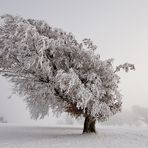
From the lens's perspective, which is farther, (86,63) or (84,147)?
(86,63)

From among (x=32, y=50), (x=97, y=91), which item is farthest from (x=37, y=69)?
(x=97, y=91)

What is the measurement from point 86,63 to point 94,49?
133 cm

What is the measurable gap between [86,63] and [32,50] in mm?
3982

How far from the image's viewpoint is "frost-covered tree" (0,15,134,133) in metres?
18.2

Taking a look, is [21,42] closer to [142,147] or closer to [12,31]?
[12,31]

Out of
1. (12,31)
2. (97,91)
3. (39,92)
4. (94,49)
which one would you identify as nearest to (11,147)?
(39,92)

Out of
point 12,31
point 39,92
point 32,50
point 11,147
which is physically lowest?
point 11,147

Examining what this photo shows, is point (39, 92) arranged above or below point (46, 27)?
below

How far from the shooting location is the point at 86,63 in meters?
20.0

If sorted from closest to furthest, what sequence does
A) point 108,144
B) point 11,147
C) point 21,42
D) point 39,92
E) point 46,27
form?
1. point 11,147
2. point 108,144
3. point 21,42
4. point 39,92
5. point 46,27

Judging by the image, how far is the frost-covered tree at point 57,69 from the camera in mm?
18250

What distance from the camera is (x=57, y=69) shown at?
777 inches

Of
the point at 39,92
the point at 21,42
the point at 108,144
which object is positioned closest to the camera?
the point at 108,144

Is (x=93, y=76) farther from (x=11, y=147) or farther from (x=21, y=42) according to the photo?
(x=11, y=147)
